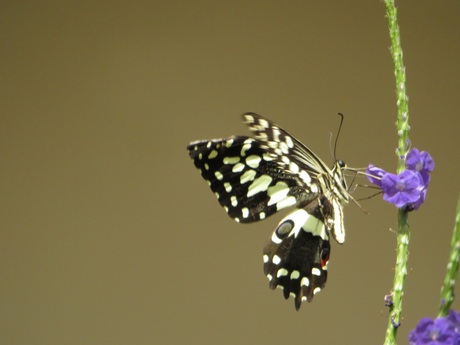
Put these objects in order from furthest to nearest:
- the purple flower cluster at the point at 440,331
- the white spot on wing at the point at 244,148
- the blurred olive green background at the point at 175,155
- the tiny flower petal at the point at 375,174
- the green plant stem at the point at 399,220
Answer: the blurred olive green background at the point at 175,155, the white spot on wing at the point at 244,148, the tiny flower petal at the point at 375,174, the green plant stem at the point at 399,220, the purple flower cluster at the point at 440,331

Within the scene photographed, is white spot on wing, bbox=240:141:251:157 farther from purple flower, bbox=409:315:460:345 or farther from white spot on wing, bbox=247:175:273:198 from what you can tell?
purple flower, bbox=409:315:460:345

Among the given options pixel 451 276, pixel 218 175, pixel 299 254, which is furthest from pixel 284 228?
pixel 451 276

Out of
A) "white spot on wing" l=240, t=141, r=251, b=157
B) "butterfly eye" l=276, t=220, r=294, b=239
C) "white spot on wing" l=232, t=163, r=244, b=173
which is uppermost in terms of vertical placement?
"white spot on wing" l=240, t=141, r=251, b=157

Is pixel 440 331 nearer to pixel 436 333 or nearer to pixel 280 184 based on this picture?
pixel 436 333

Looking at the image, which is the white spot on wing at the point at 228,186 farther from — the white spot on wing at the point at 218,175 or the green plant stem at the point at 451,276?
the green plant stem at the point at 451,276

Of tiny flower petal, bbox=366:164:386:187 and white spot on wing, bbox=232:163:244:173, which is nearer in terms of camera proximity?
tiny flower petal, bbox=366:164:386:187

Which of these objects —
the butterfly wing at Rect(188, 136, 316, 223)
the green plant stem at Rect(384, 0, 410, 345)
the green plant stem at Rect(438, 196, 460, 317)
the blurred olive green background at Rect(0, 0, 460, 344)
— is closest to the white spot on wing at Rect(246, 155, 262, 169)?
the butterfly wing at Rect(188, 136, 316, 223)

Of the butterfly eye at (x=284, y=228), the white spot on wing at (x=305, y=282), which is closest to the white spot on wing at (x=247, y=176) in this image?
the butterfly eye at (x=284, y=228)

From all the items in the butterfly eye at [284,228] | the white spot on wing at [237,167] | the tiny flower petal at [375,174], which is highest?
the white spot on wing at [237,167]
